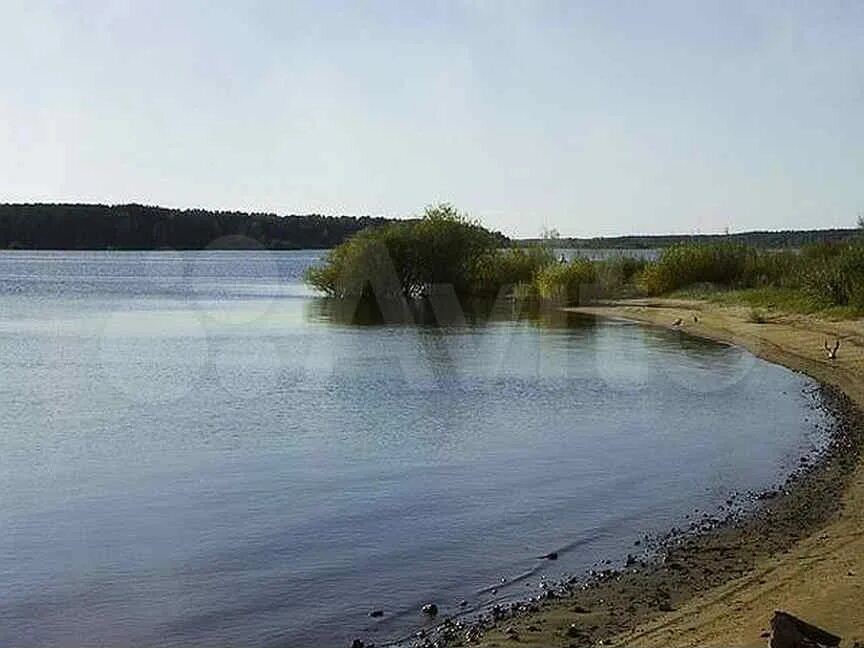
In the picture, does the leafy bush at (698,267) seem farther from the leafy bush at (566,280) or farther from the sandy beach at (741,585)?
the sandy beach at (741,585)

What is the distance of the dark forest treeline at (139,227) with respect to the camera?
129750mm

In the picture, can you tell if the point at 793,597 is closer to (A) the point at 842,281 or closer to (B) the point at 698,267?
(A) the point at 842,281

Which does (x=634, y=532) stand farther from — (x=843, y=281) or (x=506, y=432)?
(x=843, y=281)

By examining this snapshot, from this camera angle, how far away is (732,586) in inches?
391

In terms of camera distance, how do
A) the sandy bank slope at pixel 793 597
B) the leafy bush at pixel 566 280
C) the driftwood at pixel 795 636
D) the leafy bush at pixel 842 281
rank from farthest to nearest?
the leafy bush at pixel 566 280
the leafy bush at pixel 842 281
the sandy bank slope at pixel 793 597
the driftwood at pixel 795 636

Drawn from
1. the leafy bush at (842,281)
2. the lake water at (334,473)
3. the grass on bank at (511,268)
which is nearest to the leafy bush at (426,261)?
the grass on bank at (511,268)

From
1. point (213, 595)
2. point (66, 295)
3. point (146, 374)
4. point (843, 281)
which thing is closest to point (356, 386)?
point (146, 374)

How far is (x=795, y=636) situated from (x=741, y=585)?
2.92 m

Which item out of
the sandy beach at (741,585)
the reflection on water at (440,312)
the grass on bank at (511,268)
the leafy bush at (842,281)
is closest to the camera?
the sandy beach at (741,585)

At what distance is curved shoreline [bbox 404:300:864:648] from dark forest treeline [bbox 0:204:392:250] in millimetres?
114916

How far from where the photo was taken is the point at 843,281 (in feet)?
130

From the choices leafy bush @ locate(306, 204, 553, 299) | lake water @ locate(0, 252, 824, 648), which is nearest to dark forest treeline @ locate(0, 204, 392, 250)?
leafy bush @ locate(306, 204, 553, 299)

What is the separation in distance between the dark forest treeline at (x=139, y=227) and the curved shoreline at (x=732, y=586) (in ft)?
377

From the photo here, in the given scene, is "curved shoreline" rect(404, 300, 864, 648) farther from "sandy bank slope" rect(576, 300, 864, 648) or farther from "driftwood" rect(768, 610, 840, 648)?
"driftwood" rect(768, 610, 840, 648)
